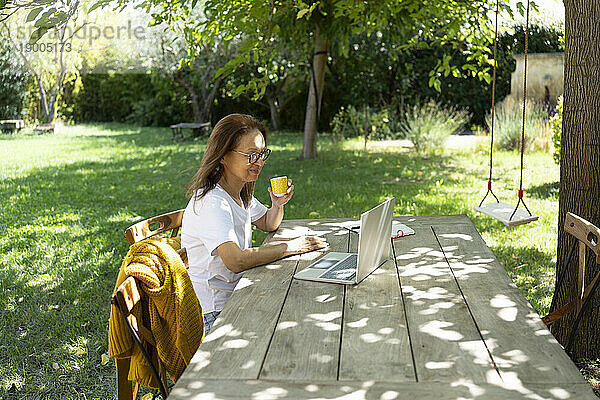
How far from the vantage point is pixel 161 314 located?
85.4 inches

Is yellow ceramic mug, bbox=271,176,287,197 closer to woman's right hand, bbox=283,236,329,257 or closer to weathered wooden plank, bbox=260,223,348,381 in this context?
woman's right hand, bbox=283,236,329,257

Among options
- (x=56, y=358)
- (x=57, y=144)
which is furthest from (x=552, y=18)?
(x=56, y=358)

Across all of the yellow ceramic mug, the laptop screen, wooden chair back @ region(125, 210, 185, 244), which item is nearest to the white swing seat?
the laptop screen

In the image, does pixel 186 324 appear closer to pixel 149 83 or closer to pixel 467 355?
pixel 467 355

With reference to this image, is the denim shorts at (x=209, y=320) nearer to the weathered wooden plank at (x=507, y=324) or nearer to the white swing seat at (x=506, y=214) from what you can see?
the weathered wooden plank at (x=507, y=324)

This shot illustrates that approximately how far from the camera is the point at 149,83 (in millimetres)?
22719

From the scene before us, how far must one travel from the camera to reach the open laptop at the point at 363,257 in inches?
95.3

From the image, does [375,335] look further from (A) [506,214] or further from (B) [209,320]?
(A) [506,214]

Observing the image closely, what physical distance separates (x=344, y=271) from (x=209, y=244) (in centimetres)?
59

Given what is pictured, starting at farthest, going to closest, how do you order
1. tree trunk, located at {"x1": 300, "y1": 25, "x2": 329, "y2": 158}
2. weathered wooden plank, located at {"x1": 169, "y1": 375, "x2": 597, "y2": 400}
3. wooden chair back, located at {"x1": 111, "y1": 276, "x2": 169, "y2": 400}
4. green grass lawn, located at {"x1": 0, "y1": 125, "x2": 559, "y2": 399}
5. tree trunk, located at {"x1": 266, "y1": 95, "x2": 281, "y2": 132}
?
tree trunk, located at {"x1": 266, "y1": 95, "x2": 281, "y2": 132} < tree trunk, located at {"x1": 300, "y1": 25, "x2": 329, "y2": 158} < green grass lawn, located at {"x1": 0, "y1": 125, "x2": 559, "y2": 399} < wooden chair back, located at {"x1": 111, "y1": 276, "x2": 169, "y2": 400} < weathered wooden plank, located at {"x1": 169, "y1": 375, "x2": 597, "y2": 400}

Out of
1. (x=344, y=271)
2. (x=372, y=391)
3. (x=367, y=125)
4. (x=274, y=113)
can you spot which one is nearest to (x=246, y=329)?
(x=372, y=391)

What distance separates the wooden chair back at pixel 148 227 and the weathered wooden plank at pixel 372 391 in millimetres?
1421

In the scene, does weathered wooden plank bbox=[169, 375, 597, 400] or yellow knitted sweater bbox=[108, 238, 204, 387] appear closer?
weathered wooden plank bbox=[169, 375, 597, 400]

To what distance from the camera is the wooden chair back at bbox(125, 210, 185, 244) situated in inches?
116
